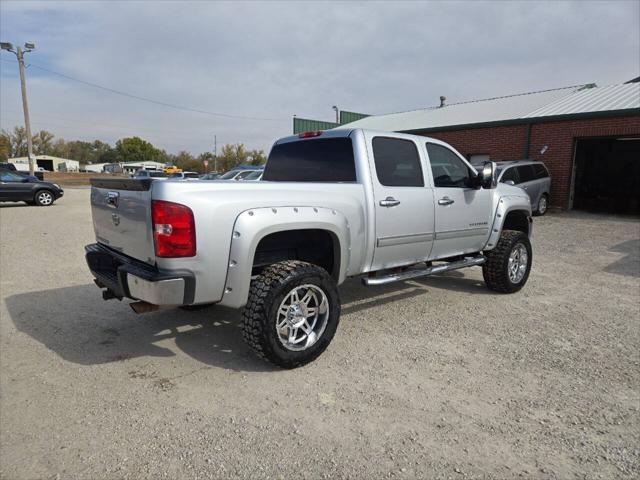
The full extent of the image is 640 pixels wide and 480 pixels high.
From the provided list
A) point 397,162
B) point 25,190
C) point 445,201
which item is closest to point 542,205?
point 445,201

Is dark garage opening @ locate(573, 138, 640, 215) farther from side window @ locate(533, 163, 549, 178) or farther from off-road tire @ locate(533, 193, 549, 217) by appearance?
side window @ locate(533, 163, 549, 178)

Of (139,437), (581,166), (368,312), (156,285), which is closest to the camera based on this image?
(139,437)

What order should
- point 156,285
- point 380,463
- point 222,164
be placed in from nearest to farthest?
point 380,463 → point 156,285 → point 222,164

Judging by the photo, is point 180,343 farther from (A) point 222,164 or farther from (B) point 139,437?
(A) point 222,164

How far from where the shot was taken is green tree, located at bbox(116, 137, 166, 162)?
10731 cm

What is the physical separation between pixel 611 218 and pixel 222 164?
217 feet

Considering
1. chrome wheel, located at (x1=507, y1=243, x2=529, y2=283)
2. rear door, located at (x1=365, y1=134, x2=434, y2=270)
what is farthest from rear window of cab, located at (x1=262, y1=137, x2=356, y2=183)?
chrome wheel, located at (x1=507, y1=243, x2=529, y2=283)

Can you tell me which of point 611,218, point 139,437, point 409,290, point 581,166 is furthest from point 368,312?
point 581,166

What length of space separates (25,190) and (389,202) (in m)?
17.5

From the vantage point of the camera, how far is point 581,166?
695 inches

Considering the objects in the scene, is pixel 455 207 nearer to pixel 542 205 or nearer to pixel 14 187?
pixel 542 205

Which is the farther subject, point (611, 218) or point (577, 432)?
point (611, 218)

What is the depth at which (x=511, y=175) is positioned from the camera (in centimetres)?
1337

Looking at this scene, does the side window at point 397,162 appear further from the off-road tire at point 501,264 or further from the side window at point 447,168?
the off-road tire at point 501,264
